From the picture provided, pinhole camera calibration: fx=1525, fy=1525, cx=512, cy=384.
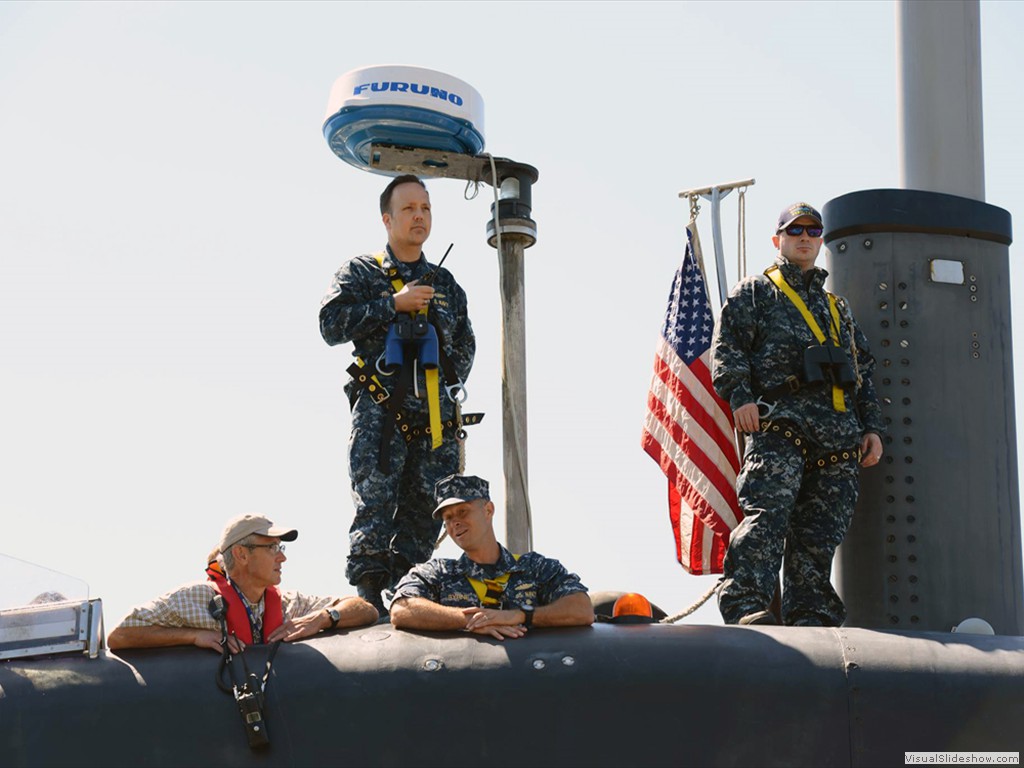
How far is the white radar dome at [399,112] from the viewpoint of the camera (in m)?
8.14

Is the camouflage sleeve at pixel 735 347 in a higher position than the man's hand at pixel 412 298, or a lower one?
lower

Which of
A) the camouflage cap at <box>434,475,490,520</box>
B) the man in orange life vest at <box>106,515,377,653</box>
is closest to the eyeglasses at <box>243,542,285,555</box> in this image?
the man in orange life vest at <box>106,515,377,653</box>

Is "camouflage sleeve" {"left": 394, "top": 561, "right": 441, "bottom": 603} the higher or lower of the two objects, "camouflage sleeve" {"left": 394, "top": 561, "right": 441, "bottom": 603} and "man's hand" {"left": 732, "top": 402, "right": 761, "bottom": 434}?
the lower

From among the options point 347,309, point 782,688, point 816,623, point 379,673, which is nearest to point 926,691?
point 782,688

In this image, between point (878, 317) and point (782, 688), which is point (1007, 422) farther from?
point (782, 688)

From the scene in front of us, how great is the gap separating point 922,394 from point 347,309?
295 cm

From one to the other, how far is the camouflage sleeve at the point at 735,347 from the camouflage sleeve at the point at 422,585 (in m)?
1.90

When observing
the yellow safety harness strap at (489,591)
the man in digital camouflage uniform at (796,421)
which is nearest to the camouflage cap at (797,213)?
the man in digital camouflage uniform at (796,421)

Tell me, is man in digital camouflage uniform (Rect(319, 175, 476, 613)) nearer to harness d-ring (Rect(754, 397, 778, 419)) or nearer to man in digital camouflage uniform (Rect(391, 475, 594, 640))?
man in digital camouflage uniform (Rect(391, 475, 594, 640))

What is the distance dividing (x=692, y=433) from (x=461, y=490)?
8.72 feet

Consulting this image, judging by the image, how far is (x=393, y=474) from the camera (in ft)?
24.1

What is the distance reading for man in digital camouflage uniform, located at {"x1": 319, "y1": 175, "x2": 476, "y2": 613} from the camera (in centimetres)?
730

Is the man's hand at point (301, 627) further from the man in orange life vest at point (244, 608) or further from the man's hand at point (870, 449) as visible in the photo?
the man's hand at point (870, 449)

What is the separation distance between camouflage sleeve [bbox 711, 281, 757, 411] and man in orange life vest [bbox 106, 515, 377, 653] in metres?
2.17
